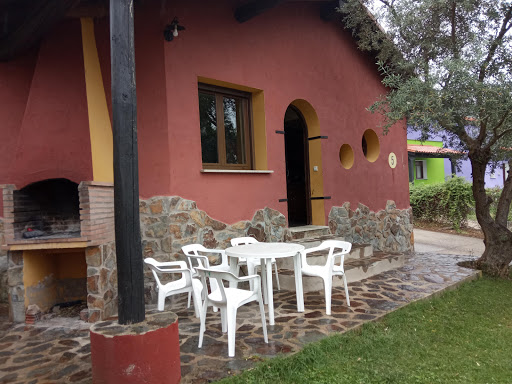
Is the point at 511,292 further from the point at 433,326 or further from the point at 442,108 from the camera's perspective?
the point at 442,108

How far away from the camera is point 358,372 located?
2.93 m

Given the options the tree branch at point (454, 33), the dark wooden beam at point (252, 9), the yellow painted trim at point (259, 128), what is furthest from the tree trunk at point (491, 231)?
the dark wooden beam at point (252, 9)

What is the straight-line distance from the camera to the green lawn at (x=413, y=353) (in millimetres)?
2871

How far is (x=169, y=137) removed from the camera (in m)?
5.02

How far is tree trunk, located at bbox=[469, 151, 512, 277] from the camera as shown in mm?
6348

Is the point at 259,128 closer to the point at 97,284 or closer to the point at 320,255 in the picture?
the point at 320,255

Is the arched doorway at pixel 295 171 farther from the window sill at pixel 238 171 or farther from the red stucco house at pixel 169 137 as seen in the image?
the window sill at pixel 238 171

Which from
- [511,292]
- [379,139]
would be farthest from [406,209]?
[511,292]

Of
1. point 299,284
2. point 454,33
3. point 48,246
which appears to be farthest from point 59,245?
point 454,33

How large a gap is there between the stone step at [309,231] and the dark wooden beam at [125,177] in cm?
396

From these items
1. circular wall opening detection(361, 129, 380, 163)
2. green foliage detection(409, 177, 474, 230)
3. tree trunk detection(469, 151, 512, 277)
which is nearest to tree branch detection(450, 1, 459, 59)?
tree trunk detection(469, 151, 512, 277)

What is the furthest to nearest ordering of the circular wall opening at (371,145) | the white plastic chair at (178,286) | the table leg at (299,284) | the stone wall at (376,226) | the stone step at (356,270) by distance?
1. the circular wall opening at (371,145)
2. the stone wall at (376,226)
3. the stone step at (356,270)
4. the table leg at (299,284)
5. the white plastic chair at (178,286)

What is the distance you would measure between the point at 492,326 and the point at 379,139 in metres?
5.14

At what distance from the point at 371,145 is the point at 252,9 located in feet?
14.1
